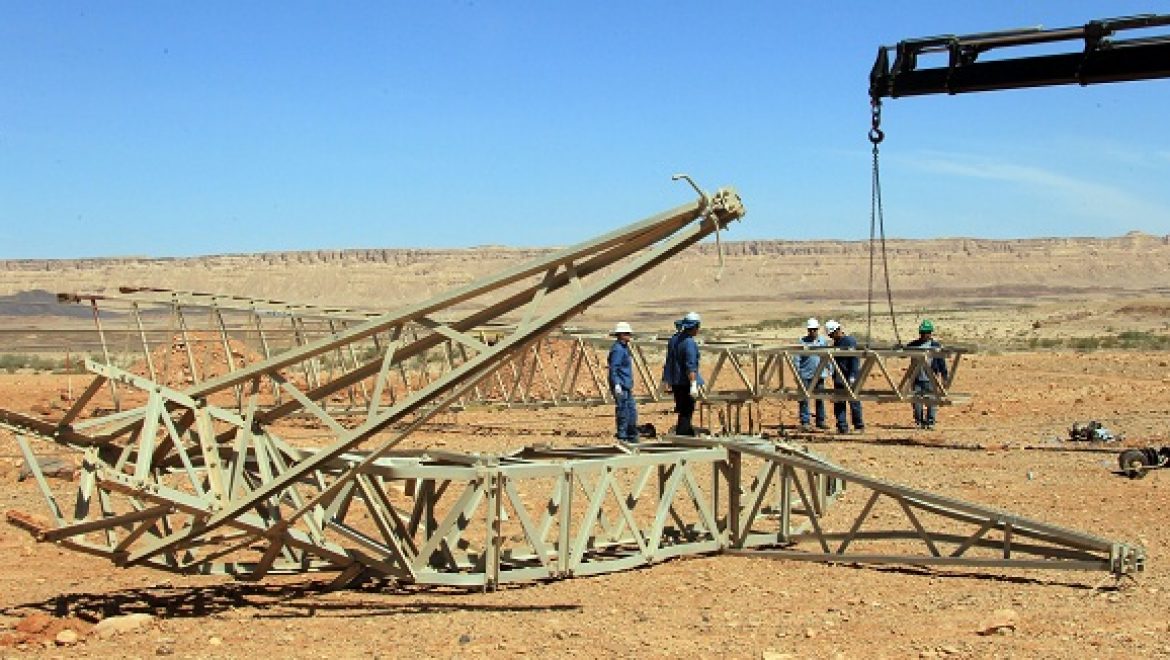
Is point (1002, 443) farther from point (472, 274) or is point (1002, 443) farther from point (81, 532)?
point (472, 274)

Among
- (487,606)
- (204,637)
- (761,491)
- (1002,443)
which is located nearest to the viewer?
(204,637)

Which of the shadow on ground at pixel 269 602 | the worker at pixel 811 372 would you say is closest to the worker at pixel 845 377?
the worker at pixel 811 372

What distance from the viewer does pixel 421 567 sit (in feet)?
35.0

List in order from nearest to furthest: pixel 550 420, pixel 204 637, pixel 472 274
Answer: pixel 204 637, pixel 550 420, pixel 472 274

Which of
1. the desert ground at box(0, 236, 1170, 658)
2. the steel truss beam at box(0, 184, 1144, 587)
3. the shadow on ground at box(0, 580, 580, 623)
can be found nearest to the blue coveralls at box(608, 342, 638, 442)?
the desert ground at box(0, 236, 1170, 658)

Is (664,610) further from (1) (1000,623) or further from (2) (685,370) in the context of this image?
(2) (685,370)

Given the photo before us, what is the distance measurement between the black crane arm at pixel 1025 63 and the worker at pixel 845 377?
16.0ft

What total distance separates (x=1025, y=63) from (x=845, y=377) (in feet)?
20.4

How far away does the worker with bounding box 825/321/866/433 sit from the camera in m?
22.5

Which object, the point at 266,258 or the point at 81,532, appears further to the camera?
the point at 266,258

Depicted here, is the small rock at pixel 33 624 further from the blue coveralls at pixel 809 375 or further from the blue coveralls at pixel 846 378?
the blue coveralls at pixel 809 375

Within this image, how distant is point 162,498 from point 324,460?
1.12 meters

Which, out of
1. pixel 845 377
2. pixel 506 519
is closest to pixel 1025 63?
pixel 845 377

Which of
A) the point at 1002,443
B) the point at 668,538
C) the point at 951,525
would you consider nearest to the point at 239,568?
the point at 668,538
